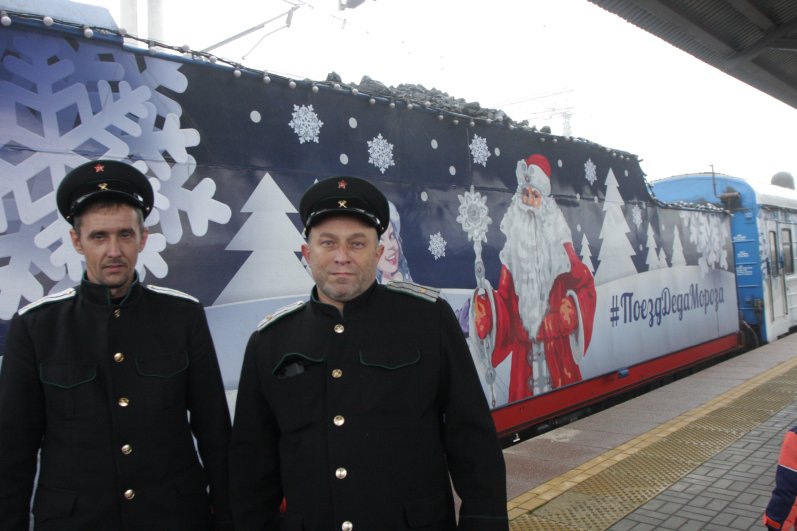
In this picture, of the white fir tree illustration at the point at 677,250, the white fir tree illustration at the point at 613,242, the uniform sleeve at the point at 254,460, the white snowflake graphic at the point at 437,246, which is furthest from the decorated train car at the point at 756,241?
the uniform sleeve at the point at 254,460

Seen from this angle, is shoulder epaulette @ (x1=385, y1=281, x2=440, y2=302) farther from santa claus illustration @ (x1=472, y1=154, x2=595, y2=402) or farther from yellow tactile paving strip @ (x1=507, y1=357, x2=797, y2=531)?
santa claus illustration @ (x1=472, y1=154, x2=595, y2=402)

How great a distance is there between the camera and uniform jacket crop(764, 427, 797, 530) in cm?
267

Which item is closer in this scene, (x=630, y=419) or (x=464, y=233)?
(x=464, y=233)

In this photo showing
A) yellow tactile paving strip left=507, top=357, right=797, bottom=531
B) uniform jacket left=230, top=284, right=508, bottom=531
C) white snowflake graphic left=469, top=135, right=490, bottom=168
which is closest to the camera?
uniform jacket left=230, top=284, right=508, bottom=531

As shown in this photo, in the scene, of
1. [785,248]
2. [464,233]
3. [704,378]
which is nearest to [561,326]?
[464,233]

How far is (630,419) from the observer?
6.07 meters

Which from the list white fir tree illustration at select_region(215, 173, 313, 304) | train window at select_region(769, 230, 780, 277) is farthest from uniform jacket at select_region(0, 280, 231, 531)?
train window at select_region(769, 230, 780, 277)

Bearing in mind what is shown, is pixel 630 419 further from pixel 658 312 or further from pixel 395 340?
pixel 395 340

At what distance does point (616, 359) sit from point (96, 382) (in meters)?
6.35

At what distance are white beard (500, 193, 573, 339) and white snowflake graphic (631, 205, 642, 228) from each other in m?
1.84

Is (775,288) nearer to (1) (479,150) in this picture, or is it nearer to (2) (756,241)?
(2) (756,241)

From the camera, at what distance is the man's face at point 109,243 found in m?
1.86

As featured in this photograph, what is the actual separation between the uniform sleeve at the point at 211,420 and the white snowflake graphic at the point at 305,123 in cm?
221

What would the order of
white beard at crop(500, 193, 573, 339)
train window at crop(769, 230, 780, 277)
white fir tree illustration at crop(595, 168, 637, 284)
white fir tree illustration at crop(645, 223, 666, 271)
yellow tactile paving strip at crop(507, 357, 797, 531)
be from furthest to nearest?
train window at crop(769, 230, 780, 277), white fir tree illustration at crop(645, 223, 666, 271), white fir tree illustration at crop(595, 168, 637, 284), white beard at crop(500, 193, 573, 339), yellow tactile paving strip at crop(507, 357, 797, 531)
